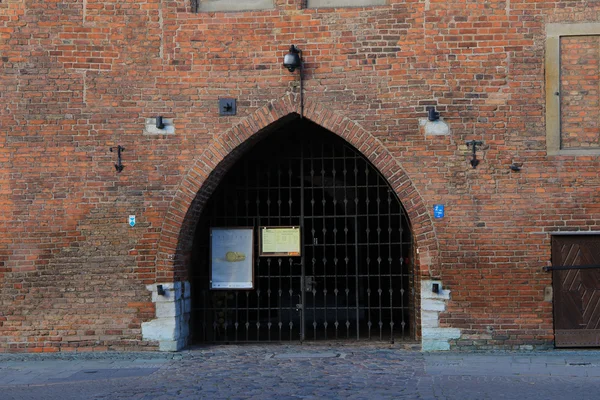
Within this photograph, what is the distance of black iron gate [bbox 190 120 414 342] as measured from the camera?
38.3ft

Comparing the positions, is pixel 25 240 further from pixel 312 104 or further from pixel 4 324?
pixel 312 104

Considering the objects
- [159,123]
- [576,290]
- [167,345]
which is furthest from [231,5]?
[576,290]

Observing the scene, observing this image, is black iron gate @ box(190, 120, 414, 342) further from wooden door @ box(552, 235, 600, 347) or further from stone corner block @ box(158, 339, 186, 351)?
wooden door @ box(552, 235, 600, 347)

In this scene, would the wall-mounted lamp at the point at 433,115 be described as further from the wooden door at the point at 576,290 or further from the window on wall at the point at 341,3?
the wooden door at the point at 576,290

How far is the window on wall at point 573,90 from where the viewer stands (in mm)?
10422

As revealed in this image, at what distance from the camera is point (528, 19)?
10.5 metres

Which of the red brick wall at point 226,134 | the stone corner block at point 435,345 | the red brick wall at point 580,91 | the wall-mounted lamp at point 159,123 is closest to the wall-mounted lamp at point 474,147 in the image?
the red brick wall at point 226,134

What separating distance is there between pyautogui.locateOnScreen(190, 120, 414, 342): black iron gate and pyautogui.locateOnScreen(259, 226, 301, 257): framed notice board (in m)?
0.17

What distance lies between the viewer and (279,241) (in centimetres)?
1165

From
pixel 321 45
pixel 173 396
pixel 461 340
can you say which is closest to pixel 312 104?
pixel 321 45

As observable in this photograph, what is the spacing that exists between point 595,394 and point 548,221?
3.11 m

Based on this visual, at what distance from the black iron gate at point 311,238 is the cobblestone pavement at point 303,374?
776 millimetres

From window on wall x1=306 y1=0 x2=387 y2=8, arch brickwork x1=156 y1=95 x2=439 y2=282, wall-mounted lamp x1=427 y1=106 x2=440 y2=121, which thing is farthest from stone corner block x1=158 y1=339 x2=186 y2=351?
window on wall x1=306 y1=0 x2=387 y2=8

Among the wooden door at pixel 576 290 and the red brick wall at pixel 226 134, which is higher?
the red brick wall at pixel 226 134
